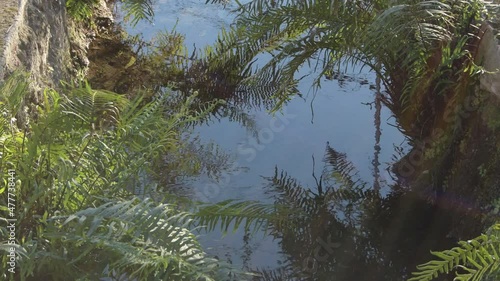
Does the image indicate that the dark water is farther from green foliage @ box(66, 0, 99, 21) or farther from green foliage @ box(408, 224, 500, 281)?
green foliage @ box(66, 0, 99, 21)

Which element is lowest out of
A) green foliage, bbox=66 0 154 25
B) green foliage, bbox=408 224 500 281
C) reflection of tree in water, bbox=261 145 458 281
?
green foliage, bbox=408 224 500 281

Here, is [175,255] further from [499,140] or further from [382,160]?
[382,160]

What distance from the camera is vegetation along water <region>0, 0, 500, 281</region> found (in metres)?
2.56

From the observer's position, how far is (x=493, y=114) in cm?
362

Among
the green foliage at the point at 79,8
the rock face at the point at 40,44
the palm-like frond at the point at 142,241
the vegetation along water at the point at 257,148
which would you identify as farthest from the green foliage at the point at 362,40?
the palm-like frond at the point at 142,241

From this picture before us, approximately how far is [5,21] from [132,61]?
160 centimetres

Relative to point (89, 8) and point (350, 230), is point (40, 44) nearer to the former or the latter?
point (89, 8)

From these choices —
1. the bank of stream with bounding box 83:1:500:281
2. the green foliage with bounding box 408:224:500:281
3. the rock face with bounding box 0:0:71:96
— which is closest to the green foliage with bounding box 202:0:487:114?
the bank of stream with bounding box 83:1:500:281

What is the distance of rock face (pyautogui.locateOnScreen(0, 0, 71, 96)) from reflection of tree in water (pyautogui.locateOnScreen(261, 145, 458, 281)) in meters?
1.51

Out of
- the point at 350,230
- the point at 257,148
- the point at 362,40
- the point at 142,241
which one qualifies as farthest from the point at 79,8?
the point at 142,241

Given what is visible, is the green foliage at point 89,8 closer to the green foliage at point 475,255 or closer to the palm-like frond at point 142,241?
the palm-like frond at point 142,241

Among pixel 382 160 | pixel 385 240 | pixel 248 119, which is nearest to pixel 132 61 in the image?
pixel 248 119

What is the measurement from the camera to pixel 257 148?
15.5ft

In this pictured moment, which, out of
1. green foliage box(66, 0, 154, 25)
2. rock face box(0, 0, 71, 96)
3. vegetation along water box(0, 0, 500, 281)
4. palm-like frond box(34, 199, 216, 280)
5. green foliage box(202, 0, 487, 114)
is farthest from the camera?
green foliage box(66, 0, 154, 25)
